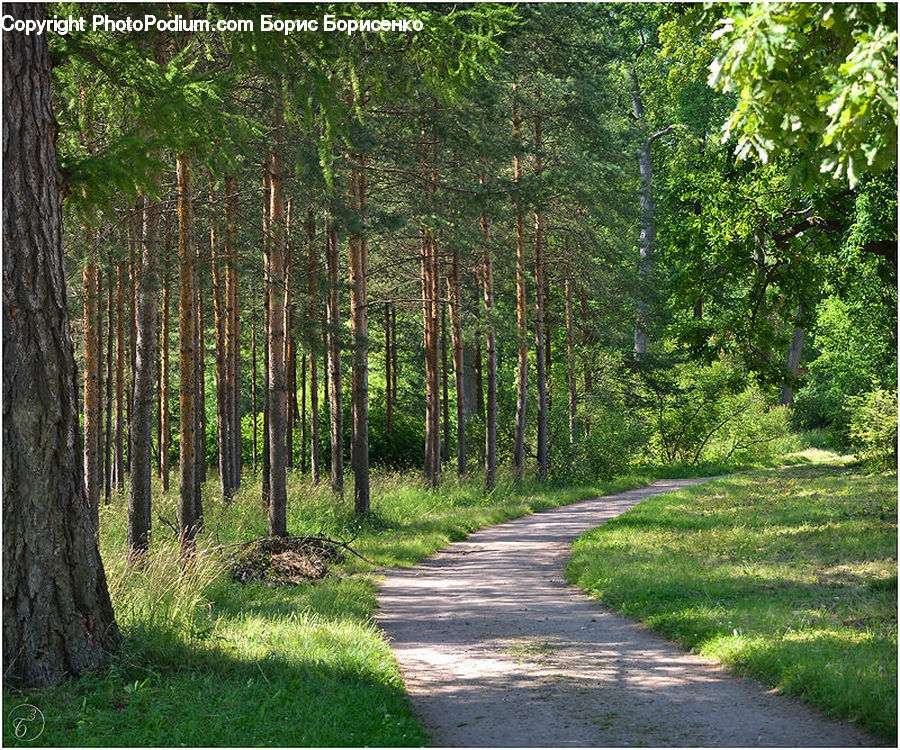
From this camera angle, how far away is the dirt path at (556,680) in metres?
6.86

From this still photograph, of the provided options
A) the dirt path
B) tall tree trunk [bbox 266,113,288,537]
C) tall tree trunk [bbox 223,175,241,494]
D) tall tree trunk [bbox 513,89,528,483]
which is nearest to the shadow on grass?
the dirt path

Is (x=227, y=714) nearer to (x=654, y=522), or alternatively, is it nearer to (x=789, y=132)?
(x=789, y=132)

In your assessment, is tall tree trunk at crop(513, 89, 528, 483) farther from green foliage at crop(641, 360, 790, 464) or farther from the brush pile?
the brush pile

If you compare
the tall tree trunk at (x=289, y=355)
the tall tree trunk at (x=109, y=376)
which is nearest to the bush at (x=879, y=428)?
the tall tree trunk at (x=289, y=355)

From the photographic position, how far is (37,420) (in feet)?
23.3

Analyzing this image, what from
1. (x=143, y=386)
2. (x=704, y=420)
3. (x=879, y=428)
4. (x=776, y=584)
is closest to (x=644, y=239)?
(x=704, y=420)

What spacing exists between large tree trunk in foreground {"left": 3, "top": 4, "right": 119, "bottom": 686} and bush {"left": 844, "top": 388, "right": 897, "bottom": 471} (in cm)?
2652

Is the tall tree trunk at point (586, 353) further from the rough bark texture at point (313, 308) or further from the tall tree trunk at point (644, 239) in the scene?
the rough bark texture at point (313, 308)

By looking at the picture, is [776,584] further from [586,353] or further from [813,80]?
[586,353]

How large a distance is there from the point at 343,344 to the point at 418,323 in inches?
840

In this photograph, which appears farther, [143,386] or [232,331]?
[232,331]

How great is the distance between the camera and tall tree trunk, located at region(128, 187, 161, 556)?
44.1 feet

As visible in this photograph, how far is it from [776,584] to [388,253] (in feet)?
59.3

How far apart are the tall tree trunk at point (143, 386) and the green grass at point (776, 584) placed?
20.9 feet
